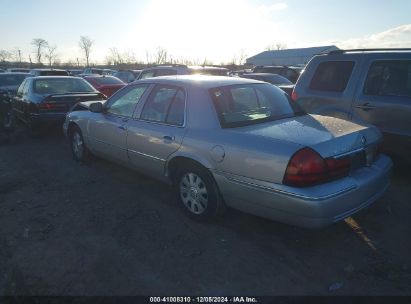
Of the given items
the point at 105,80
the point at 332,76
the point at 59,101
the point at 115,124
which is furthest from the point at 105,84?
the point at 332,76

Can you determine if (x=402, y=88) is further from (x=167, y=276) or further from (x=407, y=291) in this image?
(x=167, y=276)

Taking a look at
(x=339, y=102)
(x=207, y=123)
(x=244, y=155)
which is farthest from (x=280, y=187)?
(x=339, y=102)

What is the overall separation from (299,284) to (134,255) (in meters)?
1.54

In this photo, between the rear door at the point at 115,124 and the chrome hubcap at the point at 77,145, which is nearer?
the rear door at the point at 115,124

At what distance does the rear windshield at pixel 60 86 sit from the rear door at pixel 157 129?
4927mm

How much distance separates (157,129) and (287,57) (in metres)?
70.7

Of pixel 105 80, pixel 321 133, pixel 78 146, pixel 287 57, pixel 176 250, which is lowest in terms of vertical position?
pixel 176 250

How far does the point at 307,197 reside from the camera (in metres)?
2.99

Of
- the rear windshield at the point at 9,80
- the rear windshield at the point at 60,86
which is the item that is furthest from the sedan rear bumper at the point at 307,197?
the rear windshield at the point at 9,80

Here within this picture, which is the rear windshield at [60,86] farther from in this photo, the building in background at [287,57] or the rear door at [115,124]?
the building in background at [287,57]

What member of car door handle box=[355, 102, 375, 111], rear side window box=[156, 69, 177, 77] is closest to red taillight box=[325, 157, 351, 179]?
car door handle box=[355, 102, 375, 111]

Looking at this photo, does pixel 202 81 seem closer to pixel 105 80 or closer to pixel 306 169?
pixel 306 169

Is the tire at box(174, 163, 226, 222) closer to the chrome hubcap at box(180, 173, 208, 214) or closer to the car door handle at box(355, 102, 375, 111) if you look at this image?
the chrome hubcap at box(180, 173, 208, 214)

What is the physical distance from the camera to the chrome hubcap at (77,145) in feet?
20.3
